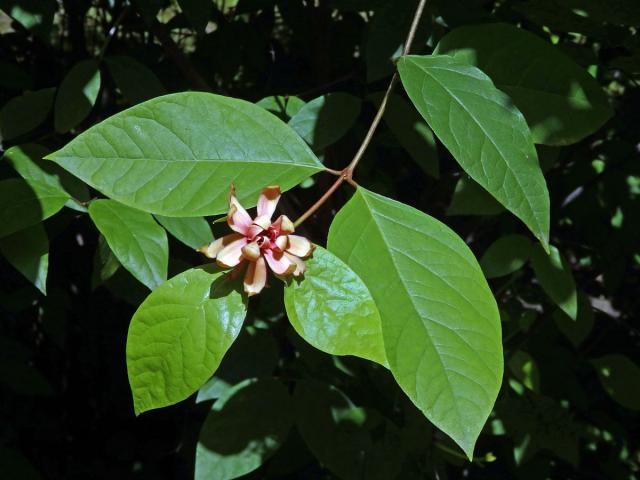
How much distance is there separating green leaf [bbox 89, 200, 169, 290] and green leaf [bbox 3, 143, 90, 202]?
97mm

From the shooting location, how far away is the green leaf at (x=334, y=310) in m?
0.64

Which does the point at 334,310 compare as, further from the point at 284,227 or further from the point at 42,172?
the point at 42,172

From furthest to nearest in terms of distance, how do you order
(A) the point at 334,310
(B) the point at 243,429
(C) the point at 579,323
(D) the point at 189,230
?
(C) the point at 579,323
(B) the point at 243,429
(D) the point at 189,230
(A) the point at 334,310

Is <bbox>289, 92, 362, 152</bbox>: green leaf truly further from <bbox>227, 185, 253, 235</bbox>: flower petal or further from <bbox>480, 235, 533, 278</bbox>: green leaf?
<bbox>227, 185, 253, 235</bbox>: flower petal

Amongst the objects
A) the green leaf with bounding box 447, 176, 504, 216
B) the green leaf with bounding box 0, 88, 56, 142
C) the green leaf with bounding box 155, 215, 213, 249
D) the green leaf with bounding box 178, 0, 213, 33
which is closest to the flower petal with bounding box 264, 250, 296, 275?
the green leaf with bounding box 155, 215, 213, 249

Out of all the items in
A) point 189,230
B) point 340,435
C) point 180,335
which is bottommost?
point 340,435

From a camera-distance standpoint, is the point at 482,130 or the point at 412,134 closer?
the point at 482,130

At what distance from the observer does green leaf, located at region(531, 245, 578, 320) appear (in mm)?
1178

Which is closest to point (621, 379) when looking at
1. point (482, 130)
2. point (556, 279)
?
point (556, 279)

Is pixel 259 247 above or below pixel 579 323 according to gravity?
above

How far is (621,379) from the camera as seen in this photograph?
158cm

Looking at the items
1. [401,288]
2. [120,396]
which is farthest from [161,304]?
[120,396]

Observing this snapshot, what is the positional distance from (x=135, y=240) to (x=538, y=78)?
531 millimetres

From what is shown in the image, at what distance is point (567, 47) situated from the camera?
1241 millimetres
